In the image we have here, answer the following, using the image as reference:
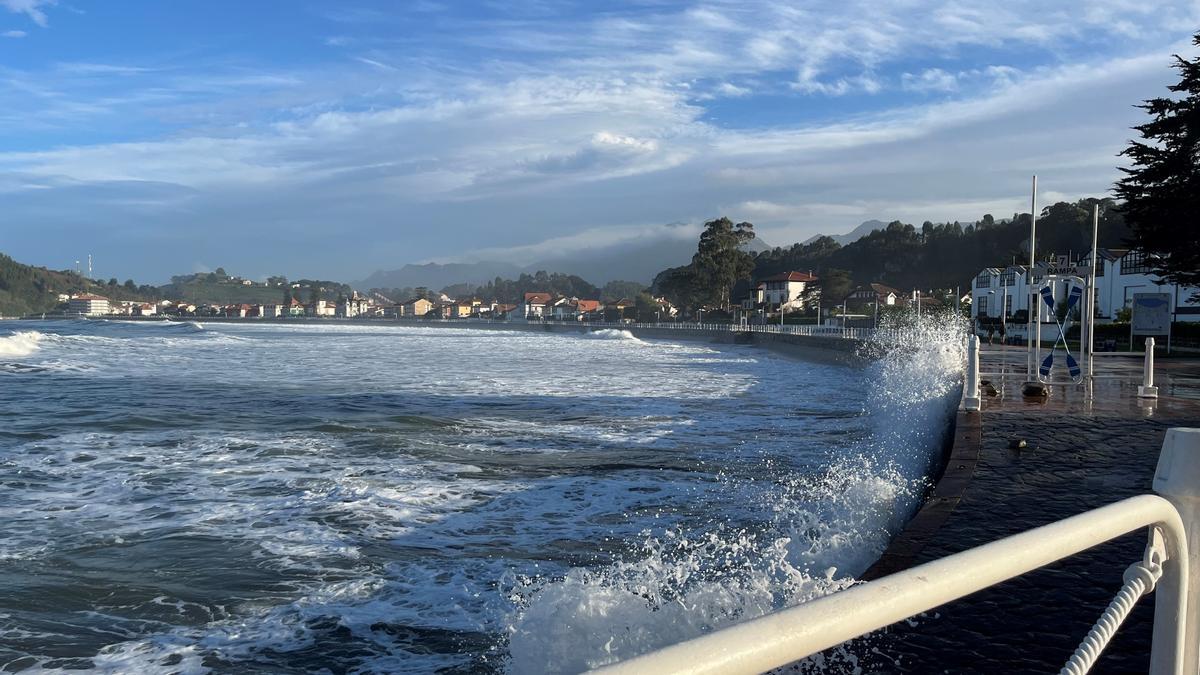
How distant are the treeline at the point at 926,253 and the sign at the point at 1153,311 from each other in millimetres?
53721

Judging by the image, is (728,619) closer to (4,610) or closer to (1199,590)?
(1199,590)

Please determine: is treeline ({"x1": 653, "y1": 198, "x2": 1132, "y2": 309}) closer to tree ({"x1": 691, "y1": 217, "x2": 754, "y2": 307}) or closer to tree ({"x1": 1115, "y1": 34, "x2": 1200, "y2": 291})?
tree ({"x1": 691, "y1": 217, "x2": 754, "y2": 307})

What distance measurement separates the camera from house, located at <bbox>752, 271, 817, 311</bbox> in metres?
111

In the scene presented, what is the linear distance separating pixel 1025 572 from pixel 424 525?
22.0ft

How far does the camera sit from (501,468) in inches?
405

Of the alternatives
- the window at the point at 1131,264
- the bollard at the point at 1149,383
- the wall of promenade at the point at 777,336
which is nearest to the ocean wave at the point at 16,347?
the wall of promenade at the point at 777,336

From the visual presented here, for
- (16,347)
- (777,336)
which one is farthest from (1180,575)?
(777,336)

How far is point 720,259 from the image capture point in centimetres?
10506

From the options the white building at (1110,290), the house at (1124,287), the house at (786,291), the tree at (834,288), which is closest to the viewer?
the white building at (1110,290)

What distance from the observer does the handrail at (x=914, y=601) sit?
98 centimetres

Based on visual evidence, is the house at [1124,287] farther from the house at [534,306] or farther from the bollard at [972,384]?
the house at [534,306]

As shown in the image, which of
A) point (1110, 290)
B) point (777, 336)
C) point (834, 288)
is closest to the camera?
point (1110, 290)

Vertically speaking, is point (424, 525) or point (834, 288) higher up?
point (834, 288)

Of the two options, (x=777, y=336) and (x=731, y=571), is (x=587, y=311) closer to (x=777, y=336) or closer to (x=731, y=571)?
(x=777, y=336)
